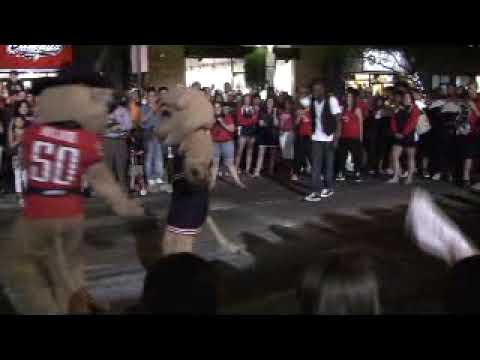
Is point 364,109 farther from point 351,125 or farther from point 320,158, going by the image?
point 320,158

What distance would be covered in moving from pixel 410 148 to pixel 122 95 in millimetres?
4880

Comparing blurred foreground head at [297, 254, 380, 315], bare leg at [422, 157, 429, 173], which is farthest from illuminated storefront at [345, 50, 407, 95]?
blurred foreground head at [297, 254, 380, 315]

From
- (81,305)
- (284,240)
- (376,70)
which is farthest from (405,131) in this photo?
(376,70)

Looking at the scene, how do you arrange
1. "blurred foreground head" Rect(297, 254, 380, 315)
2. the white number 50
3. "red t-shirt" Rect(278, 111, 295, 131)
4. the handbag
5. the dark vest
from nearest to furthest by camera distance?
"blurred foreground head" Rect(297, 254, 380, 315), the white number 50, the dark vest, the handbag, "red t-shirt" Rect(278, 111, 295, 131)

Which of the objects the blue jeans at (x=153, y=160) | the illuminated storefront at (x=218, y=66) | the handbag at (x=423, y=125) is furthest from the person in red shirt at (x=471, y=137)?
the illuminated storefront at (x=218, y=66)

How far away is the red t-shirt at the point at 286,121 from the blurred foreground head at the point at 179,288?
1082 centimetres

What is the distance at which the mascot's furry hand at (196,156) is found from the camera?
562cm

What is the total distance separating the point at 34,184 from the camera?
15.1 ft

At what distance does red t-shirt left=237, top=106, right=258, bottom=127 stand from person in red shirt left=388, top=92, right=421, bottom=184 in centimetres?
246

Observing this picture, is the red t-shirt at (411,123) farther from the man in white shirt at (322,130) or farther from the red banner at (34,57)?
the red banner at (34,57)

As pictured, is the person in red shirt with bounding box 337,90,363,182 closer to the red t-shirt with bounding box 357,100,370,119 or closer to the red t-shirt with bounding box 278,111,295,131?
the red t-shirt with bounding box 357,100,370,119

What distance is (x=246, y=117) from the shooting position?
42.9 ft

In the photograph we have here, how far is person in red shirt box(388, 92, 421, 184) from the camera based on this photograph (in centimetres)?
1212

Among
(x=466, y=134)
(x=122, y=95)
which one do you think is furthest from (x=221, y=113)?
(x=466, y=134)
